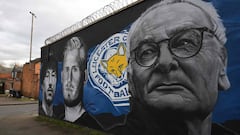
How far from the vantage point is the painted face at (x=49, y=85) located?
39.7 feet

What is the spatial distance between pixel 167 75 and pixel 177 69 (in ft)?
1.00

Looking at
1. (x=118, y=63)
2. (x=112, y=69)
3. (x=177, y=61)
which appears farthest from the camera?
(x=112, y=69)

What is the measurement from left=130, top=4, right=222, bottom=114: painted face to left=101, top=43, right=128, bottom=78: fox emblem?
70 cm

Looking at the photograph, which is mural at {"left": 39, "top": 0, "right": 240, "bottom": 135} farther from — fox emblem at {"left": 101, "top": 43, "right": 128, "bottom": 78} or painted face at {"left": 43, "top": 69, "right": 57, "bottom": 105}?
painted face at {"left": 43, "top": 69, "right": 57, "bottom": 105}

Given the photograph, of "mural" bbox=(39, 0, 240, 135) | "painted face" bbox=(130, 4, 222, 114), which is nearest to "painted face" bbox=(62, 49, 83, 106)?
"mural" bbox=(39, 0, 240, 135)

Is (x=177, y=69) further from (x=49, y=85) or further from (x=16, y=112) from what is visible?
(x=16, y=112)

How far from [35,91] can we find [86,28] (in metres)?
24.0

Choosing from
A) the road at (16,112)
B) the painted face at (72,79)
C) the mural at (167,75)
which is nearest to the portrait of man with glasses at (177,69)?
the mural at (167,75)

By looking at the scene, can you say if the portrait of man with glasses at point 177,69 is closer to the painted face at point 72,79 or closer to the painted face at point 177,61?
the painted face at point 177,61

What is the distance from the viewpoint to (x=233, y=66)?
4707mm

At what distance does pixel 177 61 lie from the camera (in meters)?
5.55

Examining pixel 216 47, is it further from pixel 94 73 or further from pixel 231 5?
pixel 94 73

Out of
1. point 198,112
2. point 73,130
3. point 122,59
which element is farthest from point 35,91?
point 198,112

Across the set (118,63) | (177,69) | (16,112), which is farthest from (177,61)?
(16,112)
